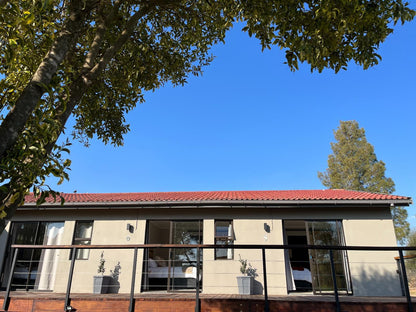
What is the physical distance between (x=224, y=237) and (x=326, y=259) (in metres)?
2.93

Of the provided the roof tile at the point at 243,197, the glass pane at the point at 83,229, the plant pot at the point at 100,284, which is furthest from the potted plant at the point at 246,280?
the glass pane at the point at 83,229

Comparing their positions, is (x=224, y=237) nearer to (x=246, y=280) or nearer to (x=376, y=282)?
(x=246, y=280)

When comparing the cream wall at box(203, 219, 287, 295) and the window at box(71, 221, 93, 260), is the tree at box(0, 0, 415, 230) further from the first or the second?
the cream wall at box(203, 219, 287, 295)

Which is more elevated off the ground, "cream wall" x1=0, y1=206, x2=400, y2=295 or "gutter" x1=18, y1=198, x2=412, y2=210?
"gutter" x1=18, y1=198, x2=412, y2=210

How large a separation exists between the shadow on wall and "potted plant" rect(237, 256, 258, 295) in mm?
2629

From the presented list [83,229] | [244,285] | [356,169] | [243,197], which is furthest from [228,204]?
[356,169]

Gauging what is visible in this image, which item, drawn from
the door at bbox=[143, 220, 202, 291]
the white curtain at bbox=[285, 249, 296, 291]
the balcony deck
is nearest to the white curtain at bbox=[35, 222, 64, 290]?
the balcony deck

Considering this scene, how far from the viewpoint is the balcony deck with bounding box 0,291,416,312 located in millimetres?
6051

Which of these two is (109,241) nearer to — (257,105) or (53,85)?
(53,85)

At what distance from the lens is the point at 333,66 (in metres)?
3.73

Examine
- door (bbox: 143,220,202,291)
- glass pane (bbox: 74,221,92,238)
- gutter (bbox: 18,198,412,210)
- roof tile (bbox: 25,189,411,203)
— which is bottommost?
door (bbox: 143,220,202,291)

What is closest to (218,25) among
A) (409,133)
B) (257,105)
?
(257,105)

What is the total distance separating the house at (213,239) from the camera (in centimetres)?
808

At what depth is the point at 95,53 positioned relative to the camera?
4113 mm
